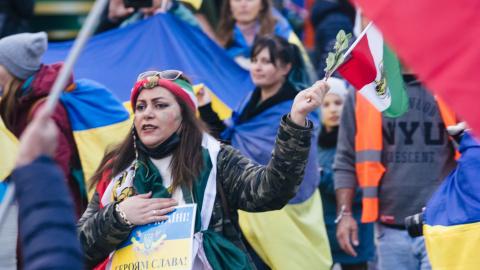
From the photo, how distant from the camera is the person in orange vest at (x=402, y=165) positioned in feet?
23.7

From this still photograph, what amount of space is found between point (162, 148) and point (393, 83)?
44.5 inches

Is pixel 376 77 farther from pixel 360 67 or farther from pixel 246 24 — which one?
pixel 246 24

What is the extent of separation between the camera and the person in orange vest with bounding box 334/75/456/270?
7.23 meters

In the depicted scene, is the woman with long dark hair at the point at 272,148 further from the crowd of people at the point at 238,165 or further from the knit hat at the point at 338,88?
the knit hat at the point at 338,88

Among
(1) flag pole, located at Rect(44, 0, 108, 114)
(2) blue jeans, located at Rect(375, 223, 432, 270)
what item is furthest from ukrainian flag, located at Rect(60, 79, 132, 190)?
(1) flag pole, located at Rect(44, 0, 108, 114)

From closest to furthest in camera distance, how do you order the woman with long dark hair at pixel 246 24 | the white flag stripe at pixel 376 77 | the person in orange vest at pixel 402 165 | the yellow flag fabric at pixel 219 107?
the white flag stripe at pixel 376 77 < the person in orange vest at pixel 402 165 < the yellow flag fabric at pixel 219 107 < the woman with long dark hair at pixel 246 24

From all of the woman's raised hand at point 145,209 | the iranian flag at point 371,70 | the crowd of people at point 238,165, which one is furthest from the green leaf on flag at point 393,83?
the woman's raised hand at point 145,209

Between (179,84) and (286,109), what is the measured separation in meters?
1.78

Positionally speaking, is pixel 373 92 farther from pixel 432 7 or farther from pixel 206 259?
pixel 432 7

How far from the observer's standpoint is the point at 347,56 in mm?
5422

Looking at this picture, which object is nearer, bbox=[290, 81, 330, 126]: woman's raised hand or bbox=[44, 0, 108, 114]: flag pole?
bbox=[44, 0, 108, 114]: flag pole

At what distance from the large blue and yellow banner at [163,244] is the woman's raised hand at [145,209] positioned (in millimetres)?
36

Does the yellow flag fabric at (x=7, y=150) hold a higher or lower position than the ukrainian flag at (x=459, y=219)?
lower

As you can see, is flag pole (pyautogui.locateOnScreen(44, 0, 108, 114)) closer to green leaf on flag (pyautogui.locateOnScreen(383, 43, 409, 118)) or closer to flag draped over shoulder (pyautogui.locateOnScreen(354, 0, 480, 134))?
flag draped over shoulder (pyautogui.locateOnScreen(354, 0, 480, 134))
